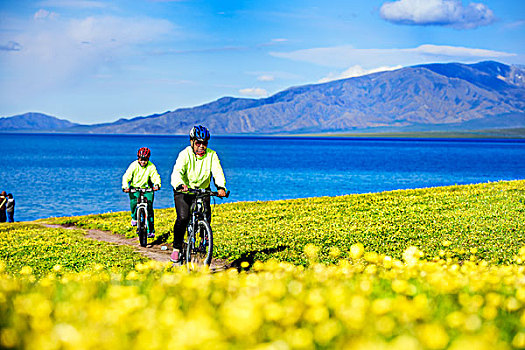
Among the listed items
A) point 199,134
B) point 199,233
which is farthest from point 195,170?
point 199,233

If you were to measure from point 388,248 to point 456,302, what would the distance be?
9.70 m

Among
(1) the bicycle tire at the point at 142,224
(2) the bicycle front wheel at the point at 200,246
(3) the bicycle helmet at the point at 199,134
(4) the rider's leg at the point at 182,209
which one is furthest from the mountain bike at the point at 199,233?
(1) the bicycle tire at the point at 142,224

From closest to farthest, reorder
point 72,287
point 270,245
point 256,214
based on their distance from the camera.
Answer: point 72,287, point 270,245, point 256,214

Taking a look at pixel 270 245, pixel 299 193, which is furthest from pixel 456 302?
pixel 299 193

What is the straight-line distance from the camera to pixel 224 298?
542 cm

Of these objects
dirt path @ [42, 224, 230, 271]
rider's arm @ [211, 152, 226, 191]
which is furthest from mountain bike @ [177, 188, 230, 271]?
dirt path @ [42, 224, 230, 271]

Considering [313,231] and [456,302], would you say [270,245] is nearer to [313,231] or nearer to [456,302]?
[313,231]

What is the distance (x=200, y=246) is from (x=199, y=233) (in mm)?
310

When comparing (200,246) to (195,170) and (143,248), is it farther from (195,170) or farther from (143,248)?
(143,248)

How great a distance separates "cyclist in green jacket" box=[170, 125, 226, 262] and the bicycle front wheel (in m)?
0.37

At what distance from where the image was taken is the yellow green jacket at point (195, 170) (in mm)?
10930

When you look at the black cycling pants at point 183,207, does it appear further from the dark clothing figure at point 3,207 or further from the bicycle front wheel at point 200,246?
the dark clothing figure at point 3,207

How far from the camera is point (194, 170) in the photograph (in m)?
11.1

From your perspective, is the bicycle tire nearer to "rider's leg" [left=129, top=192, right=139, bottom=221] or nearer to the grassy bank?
"rider's leg" [left=129, top=192, right=139, bottom=221]
